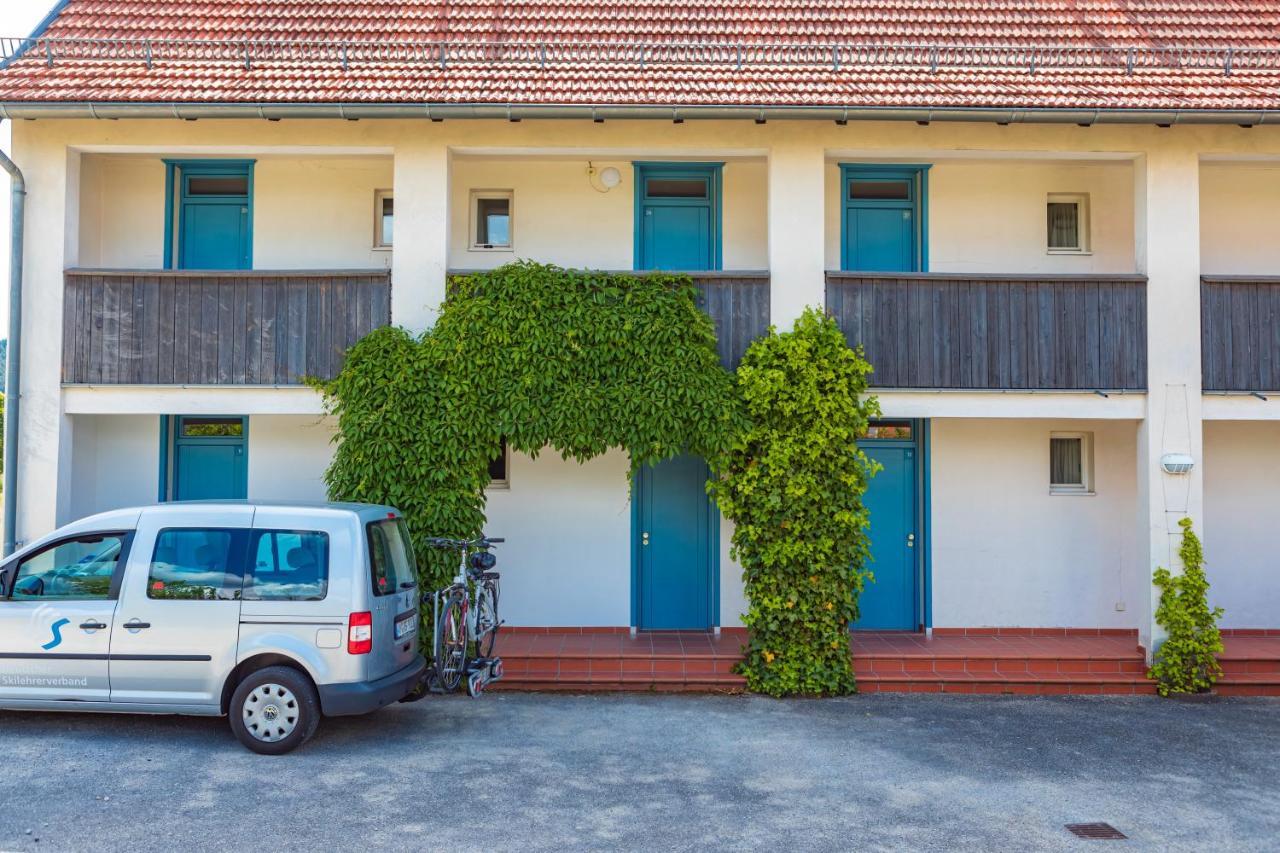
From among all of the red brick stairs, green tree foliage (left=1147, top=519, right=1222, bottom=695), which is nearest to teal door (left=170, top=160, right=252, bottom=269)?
the red brick stairs

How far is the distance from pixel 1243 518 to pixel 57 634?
12.5m

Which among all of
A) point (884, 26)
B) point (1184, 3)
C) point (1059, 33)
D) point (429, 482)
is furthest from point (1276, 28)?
point (429, 482)

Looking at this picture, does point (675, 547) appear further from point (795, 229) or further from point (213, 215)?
point (213, 215)

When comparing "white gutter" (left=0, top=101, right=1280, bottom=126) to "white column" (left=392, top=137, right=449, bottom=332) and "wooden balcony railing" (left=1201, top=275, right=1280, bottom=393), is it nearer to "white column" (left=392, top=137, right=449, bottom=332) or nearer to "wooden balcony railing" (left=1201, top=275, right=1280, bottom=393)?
"white column" (left=392, top=137, right=449, bottom=332)

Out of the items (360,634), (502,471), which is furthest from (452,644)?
(502,471)

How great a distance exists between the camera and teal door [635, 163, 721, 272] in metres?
11.1

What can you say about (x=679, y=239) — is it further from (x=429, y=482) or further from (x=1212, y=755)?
(x=1212, y=755)

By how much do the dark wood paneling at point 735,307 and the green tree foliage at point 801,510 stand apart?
403mm

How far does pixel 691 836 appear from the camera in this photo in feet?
18.7

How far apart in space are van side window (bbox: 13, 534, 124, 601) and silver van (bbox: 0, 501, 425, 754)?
0.04 ft

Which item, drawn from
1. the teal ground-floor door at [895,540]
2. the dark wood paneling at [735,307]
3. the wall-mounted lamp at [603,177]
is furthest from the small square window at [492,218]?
the teal ground-floor door at [895,540]

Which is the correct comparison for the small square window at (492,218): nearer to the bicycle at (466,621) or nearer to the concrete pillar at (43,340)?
the bicycle at (466,621)

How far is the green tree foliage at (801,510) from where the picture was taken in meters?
9.27

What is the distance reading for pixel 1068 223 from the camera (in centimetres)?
1146
